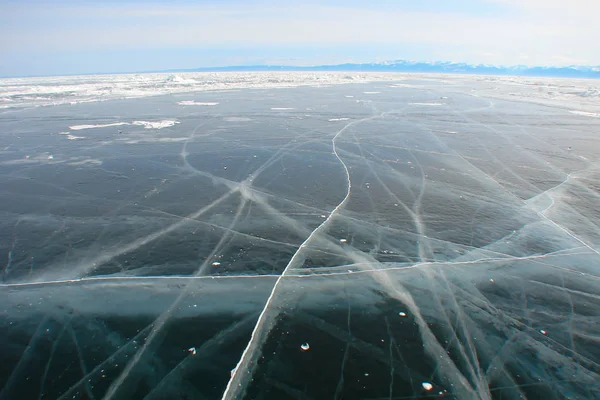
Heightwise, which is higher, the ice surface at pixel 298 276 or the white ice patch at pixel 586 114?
the white ice patch at pixel 586 114

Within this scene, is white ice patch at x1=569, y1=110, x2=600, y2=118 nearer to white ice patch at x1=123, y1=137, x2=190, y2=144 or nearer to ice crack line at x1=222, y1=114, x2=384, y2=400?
white ice patch at x1=123, y1=137, x2=190, y2=144

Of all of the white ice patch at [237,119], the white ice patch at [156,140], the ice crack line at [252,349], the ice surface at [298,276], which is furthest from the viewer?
the white ice patch at [237,119]

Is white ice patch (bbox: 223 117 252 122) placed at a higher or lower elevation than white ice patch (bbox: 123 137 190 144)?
higher

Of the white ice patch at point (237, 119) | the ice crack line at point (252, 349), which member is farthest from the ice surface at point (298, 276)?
the white ice patch at point (237, 119)

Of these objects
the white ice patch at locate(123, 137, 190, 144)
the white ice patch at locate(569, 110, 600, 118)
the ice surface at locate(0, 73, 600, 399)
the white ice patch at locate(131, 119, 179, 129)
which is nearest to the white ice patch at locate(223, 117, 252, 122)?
the white ice patch at locate(131, 119, 179, 129)

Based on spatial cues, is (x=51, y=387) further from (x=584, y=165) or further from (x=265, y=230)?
(x=584, y=165)

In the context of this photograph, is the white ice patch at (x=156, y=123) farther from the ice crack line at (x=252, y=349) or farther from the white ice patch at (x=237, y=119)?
the ice crack line at (x=252, y=349)

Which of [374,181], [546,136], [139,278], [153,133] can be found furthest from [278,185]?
[546,136]

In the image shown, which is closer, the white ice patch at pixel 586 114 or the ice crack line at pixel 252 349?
the ice crack line at pixel 252 349

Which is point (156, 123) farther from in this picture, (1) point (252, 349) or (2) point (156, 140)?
(1) point (252, 349)
